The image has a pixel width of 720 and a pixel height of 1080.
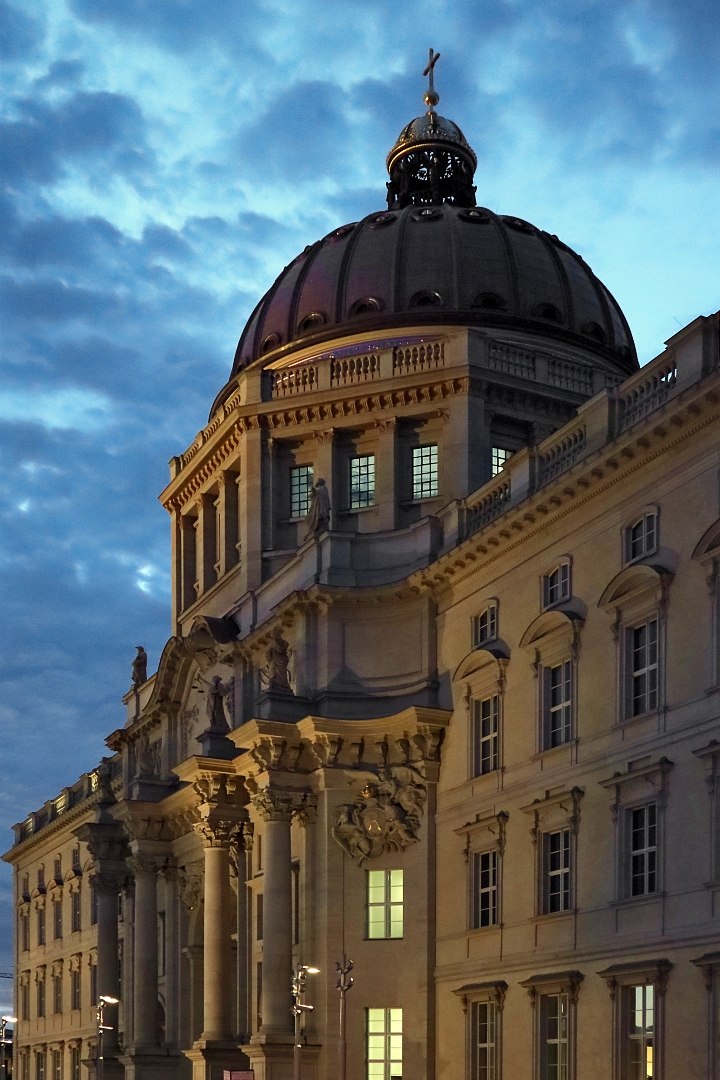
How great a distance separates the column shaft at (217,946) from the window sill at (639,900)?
1979 centimetres

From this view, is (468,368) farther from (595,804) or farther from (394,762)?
(595,804)

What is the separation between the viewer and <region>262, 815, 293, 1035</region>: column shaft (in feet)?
151

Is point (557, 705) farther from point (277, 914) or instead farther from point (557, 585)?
point (277, 914)

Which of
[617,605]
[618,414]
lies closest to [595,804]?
[617,605]

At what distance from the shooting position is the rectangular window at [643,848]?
35031mm

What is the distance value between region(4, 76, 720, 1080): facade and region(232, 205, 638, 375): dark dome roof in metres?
0.15

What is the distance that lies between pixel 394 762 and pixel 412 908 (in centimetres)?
430

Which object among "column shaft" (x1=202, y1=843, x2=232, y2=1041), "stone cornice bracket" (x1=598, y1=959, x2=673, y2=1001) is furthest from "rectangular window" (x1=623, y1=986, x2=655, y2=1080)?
"column shaft" (x1=202, y1=843, x2=232, y2=1041)

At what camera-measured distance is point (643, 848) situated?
35.3 m

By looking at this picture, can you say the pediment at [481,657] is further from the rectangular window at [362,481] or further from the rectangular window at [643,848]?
the rectangular window at [362,481]

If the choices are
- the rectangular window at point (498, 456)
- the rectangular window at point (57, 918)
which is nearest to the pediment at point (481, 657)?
the rectangular window at point (498, 456)

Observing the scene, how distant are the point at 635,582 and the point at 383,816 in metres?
13.7

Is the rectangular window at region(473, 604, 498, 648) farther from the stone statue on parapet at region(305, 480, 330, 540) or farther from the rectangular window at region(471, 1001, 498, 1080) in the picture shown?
the rectangular window at region(471, 1001, 498, 1080)

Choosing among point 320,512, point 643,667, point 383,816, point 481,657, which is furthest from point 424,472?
point 643,667
